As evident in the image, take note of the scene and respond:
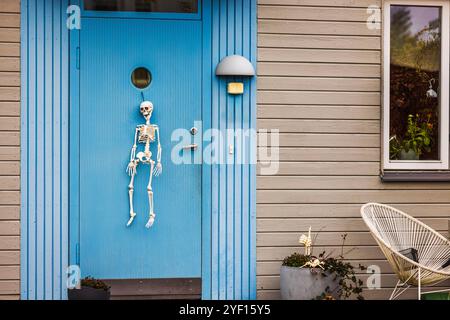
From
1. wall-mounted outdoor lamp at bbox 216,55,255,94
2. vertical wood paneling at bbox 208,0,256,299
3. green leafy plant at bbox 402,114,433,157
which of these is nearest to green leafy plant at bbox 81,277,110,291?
vertical wood paneling at bbox 208,0,256,299

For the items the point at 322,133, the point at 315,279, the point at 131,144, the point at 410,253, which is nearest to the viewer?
the point at 315,279

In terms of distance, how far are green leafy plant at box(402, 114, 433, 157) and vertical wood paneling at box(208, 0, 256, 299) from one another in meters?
1.24

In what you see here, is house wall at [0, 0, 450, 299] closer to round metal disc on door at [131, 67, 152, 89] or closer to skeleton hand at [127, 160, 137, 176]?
round metal disc on door at [131, 67, 152, 89]

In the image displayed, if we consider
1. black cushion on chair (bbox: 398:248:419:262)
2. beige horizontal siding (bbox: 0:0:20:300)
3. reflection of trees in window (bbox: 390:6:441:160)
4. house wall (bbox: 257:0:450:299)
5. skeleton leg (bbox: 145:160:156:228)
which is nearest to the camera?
black cushion on chair (bbox: 398:248:419:262)

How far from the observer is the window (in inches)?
269

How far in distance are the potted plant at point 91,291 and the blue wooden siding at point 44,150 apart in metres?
0.26

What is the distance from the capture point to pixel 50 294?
675 centimetres

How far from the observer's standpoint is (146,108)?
6785 millimetres

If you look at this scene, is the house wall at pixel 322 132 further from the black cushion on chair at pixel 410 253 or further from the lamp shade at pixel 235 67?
the black cushion on chair at pixel 410 253

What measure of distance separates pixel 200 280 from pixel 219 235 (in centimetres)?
37

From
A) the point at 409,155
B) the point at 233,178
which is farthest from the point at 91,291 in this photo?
the point at 409,155

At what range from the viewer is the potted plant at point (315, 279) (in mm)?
6438

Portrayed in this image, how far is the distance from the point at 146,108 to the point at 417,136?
214 cm

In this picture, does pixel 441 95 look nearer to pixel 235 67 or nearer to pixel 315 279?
pixel 235 67
